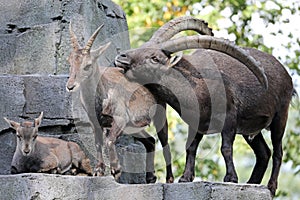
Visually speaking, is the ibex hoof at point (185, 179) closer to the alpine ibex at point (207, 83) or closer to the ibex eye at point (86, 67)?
the alpine ibex at point (207, 83)

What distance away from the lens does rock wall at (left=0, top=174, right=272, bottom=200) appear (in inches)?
259

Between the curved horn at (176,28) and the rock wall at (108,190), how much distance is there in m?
1.29

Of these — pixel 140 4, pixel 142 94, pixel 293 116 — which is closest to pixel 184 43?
pixel 142 94

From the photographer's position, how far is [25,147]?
709 centimetres

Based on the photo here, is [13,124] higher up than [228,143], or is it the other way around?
[13,124]

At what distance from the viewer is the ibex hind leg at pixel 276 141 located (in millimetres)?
7793

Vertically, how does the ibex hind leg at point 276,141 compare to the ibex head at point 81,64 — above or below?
below

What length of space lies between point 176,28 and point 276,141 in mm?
1352

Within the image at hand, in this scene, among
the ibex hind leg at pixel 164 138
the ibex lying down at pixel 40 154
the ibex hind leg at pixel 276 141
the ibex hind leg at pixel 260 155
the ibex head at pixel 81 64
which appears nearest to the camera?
the ibex head at pixel 81 64

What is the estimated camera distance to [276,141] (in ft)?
25.9

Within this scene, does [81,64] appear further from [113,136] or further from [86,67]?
[113,136]

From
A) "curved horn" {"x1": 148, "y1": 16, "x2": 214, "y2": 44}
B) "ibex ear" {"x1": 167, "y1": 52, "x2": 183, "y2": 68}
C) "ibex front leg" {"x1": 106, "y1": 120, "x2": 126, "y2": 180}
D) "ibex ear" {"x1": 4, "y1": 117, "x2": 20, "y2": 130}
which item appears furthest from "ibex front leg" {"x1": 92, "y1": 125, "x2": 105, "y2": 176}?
"curved horn" {"x1": 148, "y1": 16, "x2": 214, "y2": 44}

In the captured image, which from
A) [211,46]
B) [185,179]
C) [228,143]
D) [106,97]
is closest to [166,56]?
[211,46]

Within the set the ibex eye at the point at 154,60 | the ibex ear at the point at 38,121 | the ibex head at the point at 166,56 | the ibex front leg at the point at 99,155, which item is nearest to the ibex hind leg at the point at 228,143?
the ibex head at the point at 166,56
